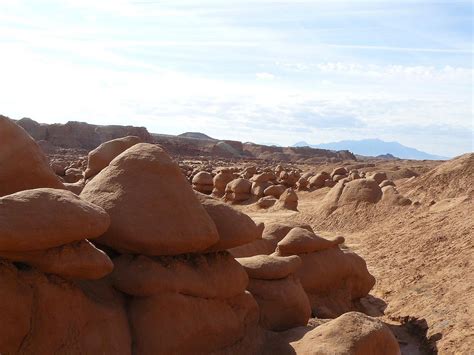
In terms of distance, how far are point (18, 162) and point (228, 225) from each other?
2087 millimetres

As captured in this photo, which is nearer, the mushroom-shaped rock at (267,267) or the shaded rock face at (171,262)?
the shaded rock face at (171,262)

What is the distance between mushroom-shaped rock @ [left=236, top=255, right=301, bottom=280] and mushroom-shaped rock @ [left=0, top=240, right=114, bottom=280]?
88.3 inches

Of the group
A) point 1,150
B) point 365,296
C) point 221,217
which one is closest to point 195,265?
point 221,217

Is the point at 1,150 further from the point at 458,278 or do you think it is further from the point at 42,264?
the point at 458,278

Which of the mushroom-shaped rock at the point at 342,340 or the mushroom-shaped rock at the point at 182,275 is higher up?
the mushroom-shaped rock at the point at 182,275

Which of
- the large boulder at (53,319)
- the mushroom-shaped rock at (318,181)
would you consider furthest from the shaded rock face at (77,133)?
the large boulder at (53,319)

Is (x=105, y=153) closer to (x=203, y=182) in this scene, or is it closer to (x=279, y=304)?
(x=279, y=304)

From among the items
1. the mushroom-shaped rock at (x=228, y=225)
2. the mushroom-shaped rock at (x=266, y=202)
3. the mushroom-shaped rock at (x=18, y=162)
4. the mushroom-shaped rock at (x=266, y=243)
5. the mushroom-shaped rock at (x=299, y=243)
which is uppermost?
the mushroom-shaped rock at (x=18, y=162)

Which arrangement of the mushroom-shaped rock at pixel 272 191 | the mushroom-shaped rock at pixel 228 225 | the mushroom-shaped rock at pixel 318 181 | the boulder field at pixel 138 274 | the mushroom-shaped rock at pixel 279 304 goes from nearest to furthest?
the boulder field at pixel 138 274 < the mushroom-shaped rock at pixel 228 225 < the mushroom-shaped rock at pixel 279 304 < the mushroom-shaped rock at pixel 272 191 < the mushroom-shaped rock at pixel 318 181

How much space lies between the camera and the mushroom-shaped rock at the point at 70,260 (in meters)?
4.69

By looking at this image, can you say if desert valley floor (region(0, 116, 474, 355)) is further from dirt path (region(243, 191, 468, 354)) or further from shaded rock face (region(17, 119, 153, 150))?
shaded rock face (region(17, 119, 153, 150))

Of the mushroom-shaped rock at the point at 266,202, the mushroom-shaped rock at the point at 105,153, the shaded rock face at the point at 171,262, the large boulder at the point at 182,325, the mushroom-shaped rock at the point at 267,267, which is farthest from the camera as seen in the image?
the mushroom-shaped rock at the point at 266,202

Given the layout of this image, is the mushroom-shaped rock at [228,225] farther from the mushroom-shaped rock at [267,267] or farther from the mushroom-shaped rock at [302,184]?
the mushroom-shaped rock at [302,184]

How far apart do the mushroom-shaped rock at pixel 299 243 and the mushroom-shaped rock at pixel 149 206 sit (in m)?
2.67
